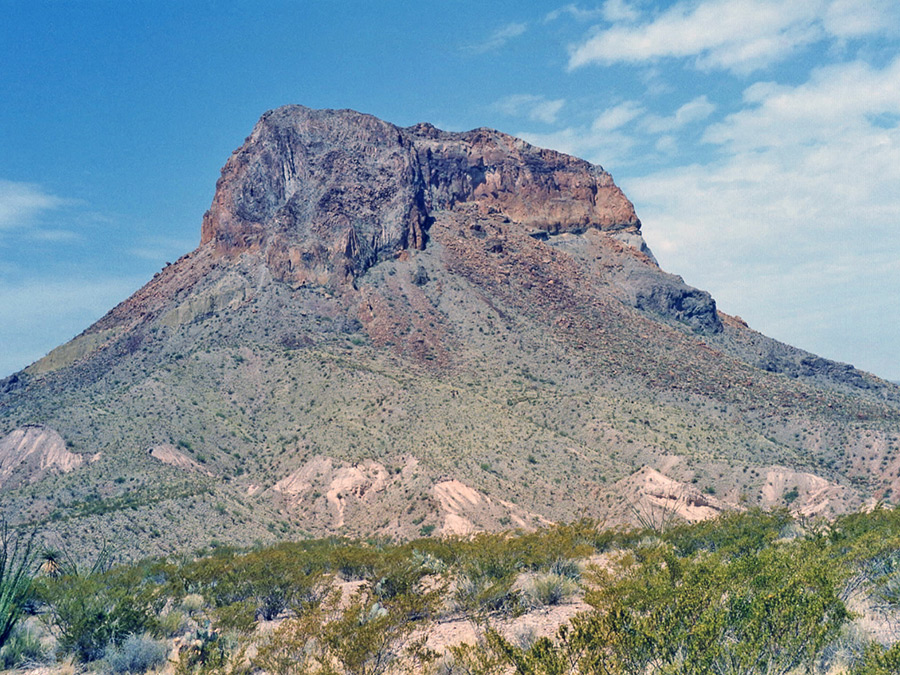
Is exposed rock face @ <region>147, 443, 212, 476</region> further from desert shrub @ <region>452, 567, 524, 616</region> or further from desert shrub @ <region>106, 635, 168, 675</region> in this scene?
desert shrub @ <region>106, 635, 168, 675</region>

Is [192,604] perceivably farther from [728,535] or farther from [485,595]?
[728,535]

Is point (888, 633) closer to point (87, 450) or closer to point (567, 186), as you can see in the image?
point (87, 450)

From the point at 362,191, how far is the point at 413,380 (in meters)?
41.4

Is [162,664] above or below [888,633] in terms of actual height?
below

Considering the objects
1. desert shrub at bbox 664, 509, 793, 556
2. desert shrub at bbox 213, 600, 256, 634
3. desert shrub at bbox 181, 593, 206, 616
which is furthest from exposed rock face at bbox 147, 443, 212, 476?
desert shrub at bbox 213, 600, 256, 634

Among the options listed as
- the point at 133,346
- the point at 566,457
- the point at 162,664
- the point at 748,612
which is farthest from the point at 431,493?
the point at 133,346

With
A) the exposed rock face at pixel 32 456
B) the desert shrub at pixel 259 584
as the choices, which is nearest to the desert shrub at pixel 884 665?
the desert shrub at pixel 259 584

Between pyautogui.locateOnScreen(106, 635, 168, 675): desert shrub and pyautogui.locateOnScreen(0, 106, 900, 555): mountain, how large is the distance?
88.3 feet

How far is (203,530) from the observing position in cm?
4819

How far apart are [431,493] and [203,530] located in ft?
50.4

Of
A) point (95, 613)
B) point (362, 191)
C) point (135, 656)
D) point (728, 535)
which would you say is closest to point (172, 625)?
point (95, 613)

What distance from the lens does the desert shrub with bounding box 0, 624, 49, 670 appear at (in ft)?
59.9

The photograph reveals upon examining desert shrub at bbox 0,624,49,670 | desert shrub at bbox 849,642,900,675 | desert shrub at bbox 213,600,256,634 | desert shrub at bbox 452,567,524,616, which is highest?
desert shrub at bbox 849,642,900,675

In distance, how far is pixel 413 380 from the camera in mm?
75625
